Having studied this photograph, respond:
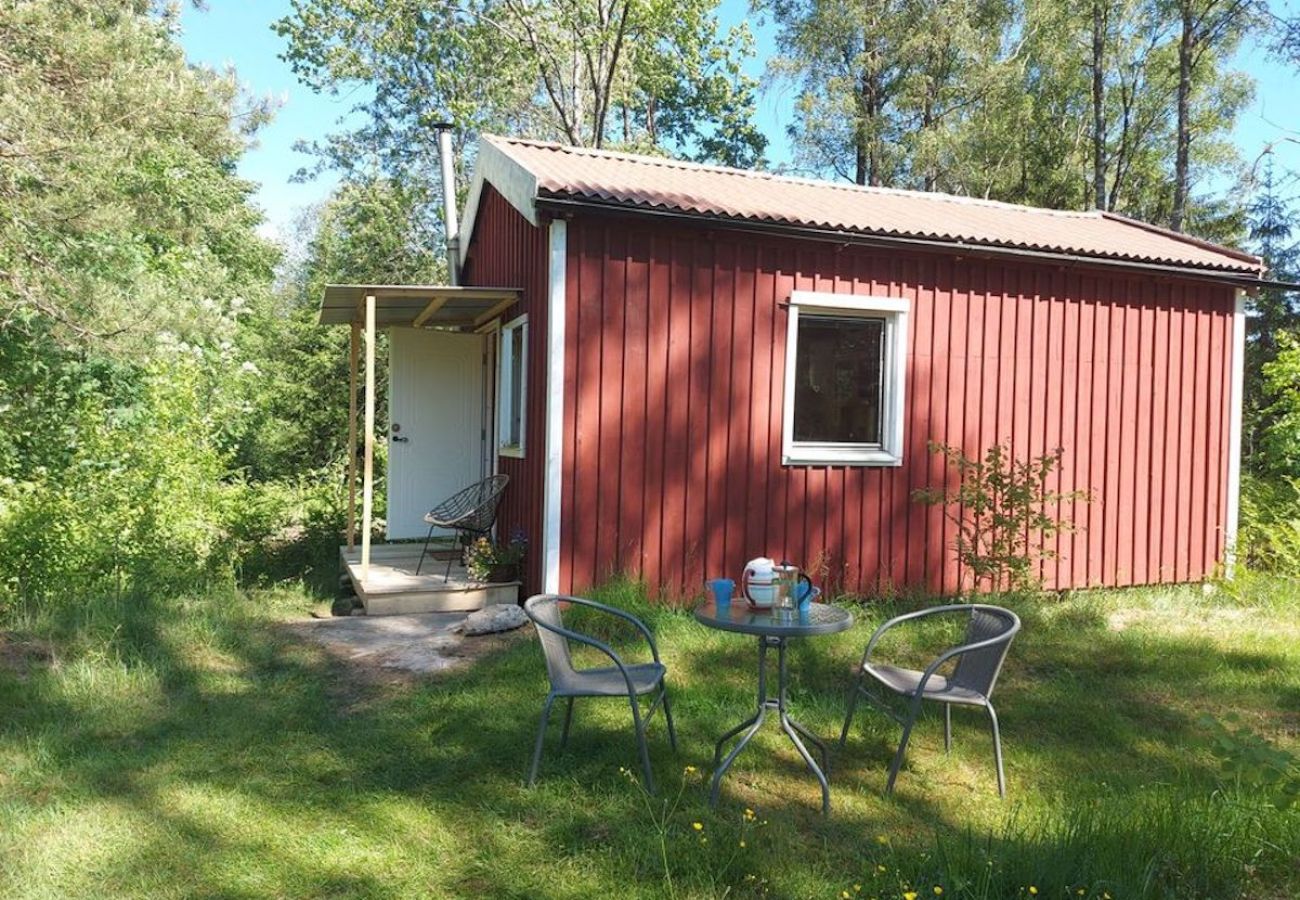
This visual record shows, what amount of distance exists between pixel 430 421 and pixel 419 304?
4.68ft

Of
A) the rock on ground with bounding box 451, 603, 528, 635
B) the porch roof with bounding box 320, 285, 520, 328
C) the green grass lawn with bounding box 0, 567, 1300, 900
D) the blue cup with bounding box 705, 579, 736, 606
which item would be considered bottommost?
the green grass lawn with bounding box 0, 567, 1300, 900

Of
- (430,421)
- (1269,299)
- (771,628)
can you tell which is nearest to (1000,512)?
(771,628)

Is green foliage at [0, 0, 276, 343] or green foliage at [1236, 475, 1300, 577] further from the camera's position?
green foliage at [1236, 475, 1300, 577]

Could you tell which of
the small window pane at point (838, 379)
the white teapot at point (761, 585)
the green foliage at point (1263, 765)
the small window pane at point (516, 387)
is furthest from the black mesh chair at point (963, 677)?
the small window pane at point (516, 387)

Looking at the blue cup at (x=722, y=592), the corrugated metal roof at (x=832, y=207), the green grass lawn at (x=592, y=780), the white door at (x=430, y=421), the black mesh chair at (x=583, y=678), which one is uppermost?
the corrugated metal roof at (x=832, y=207)

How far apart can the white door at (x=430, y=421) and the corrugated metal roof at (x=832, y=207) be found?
2.03 meters

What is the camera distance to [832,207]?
777cm

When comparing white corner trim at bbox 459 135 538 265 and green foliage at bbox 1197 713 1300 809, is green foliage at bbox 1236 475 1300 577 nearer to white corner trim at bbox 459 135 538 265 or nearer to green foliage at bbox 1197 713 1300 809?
green foliage at bbox 1197 713 1300 809

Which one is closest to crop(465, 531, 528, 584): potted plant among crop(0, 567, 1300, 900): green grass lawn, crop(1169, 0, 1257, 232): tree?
crop(0, 567, 1300, 900): green grass lawn

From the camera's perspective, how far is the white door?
8.67 meters

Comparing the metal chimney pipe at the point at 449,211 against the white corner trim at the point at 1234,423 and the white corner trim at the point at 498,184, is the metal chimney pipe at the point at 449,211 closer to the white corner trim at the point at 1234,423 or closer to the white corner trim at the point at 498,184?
the white corner trim at the point at 498,184

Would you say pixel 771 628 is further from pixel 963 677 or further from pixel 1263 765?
pixel 1263 765

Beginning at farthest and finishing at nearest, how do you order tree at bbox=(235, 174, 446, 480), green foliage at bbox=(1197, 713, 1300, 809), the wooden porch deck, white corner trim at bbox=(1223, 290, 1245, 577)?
1. tree at bbox=(235, 174, 446, 480)
2. white corner trim at bbox=(1223, 290, 1245, 577)
3. the wooden porch deck
4. green foliage at bbox=(1197, 713, 1300, 809)

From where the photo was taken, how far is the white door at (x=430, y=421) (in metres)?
8.67
